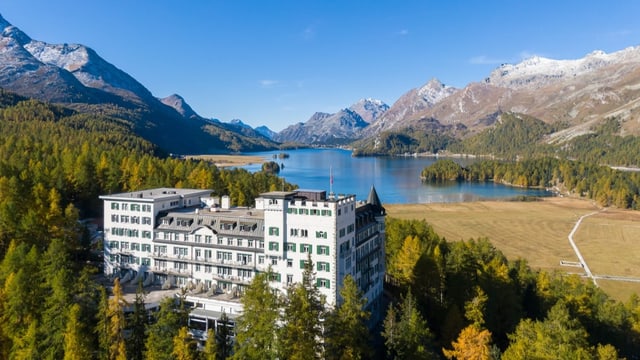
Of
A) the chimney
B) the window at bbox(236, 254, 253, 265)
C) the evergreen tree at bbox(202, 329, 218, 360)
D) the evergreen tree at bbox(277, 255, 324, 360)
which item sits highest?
the chimney

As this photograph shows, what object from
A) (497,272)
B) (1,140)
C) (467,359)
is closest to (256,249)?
(467,359)

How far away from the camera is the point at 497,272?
70875mm

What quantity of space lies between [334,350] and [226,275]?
22889 mm

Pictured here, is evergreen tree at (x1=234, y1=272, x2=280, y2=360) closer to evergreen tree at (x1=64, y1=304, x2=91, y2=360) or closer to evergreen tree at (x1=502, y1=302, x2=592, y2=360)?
evergreen tree at (x1=64, y1=304, x2=91, y2=360)

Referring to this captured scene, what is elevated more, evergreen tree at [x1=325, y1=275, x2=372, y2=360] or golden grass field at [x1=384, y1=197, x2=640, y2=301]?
evergreen tree at [x1=325, y1=275, x2=372, y2=360]

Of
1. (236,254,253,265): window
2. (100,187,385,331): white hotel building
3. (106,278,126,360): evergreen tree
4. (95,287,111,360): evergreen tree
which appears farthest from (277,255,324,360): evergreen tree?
(236,254,253,265): window

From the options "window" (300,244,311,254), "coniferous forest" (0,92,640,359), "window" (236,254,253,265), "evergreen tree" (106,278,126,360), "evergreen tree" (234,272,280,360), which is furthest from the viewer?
"window" (236,254,253,265)

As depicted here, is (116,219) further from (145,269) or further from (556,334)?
(556,334)

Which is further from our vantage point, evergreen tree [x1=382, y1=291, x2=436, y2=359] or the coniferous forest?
evergreen tree [x1=382, y1=291, x2=436, y2=359]

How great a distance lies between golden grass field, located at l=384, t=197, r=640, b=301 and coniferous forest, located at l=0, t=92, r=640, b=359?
26365 mm

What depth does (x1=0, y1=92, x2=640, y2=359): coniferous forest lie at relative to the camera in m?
46.2

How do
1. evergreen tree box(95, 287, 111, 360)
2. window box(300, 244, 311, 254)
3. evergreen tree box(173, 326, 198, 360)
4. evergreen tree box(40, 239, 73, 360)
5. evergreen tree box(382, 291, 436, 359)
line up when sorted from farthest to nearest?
window box(300, 244, 311, 254), evergreen tree box(382, 291, 436, 359), evergreen tree box(40, 239, 73, 360), evergreen tree box(95, 287, 111, 360), evergreen tree box(173, 326, 198, 360)

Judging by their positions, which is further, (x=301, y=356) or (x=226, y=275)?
(x=226, y=275)

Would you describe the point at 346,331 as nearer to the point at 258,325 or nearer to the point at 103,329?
the point at 258,325
